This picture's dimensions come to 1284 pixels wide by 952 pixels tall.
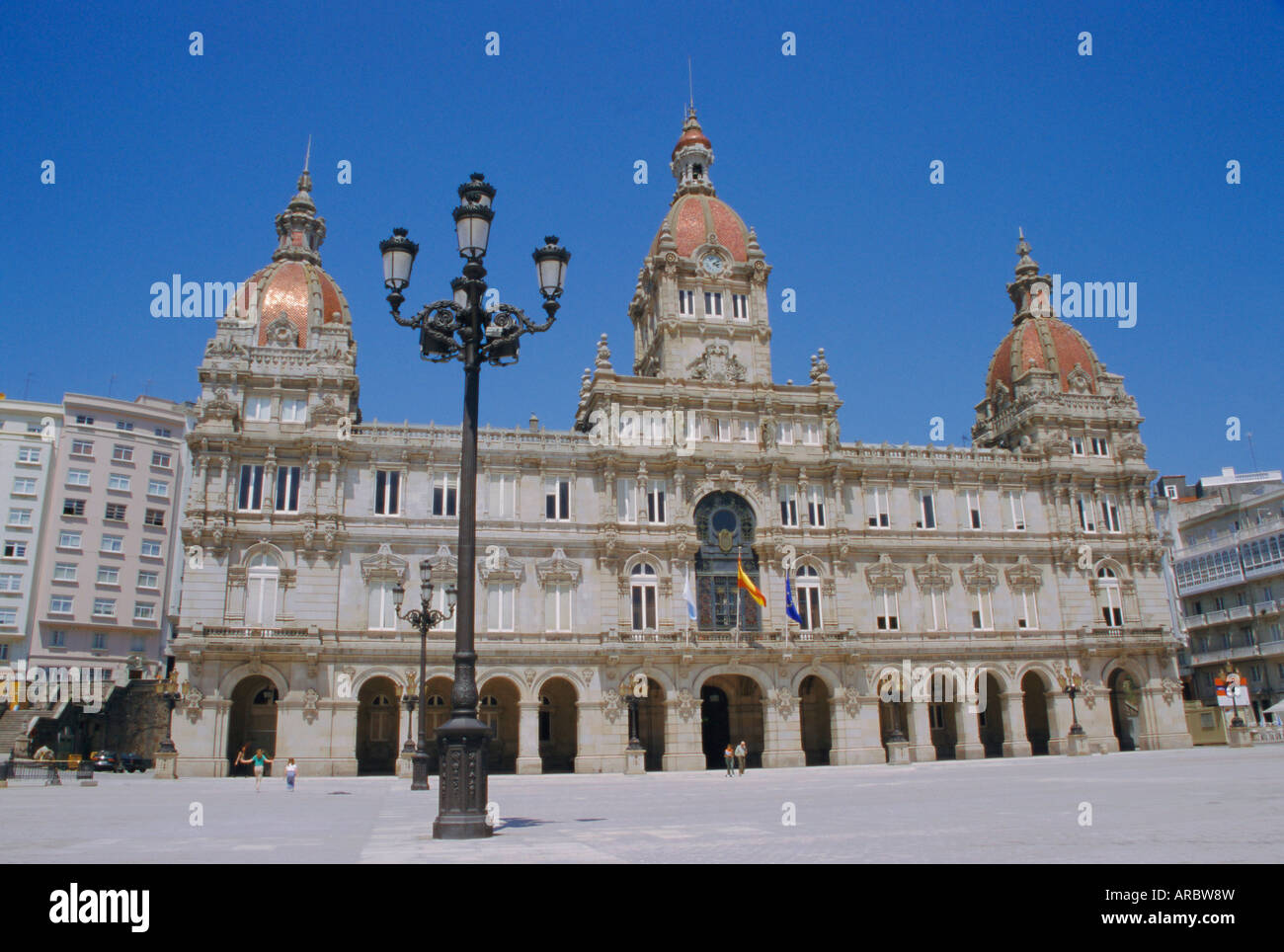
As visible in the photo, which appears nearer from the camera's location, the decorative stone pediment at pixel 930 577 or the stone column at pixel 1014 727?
the stone column at pixel 1014 727

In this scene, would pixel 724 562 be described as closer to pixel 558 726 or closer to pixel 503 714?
pixel 558 726

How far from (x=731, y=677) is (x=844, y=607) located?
744 cm

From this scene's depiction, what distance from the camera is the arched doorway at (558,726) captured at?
174 feet

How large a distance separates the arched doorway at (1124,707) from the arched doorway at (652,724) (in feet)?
93.3

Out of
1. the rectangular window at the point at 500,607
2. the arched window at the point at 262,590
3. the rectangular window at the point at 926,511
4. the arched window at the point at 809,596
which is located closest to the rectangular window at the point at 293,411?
the arched window at the point at 262,590

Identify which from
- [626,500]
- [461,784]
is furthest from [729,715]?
[461,784]

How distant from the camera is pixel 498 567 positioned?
51.2 metres

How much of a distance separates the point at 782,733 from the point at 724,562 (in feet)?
31.0

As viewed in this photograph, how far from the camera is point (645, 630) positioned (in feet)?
171

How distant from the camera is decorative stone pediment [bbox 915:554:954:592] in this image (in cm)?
5681

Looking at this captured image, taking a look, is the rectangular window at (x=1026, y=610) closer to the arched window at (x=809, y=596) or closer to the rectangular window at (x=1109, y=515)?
the rectangular window at (x=1109, y=515)
